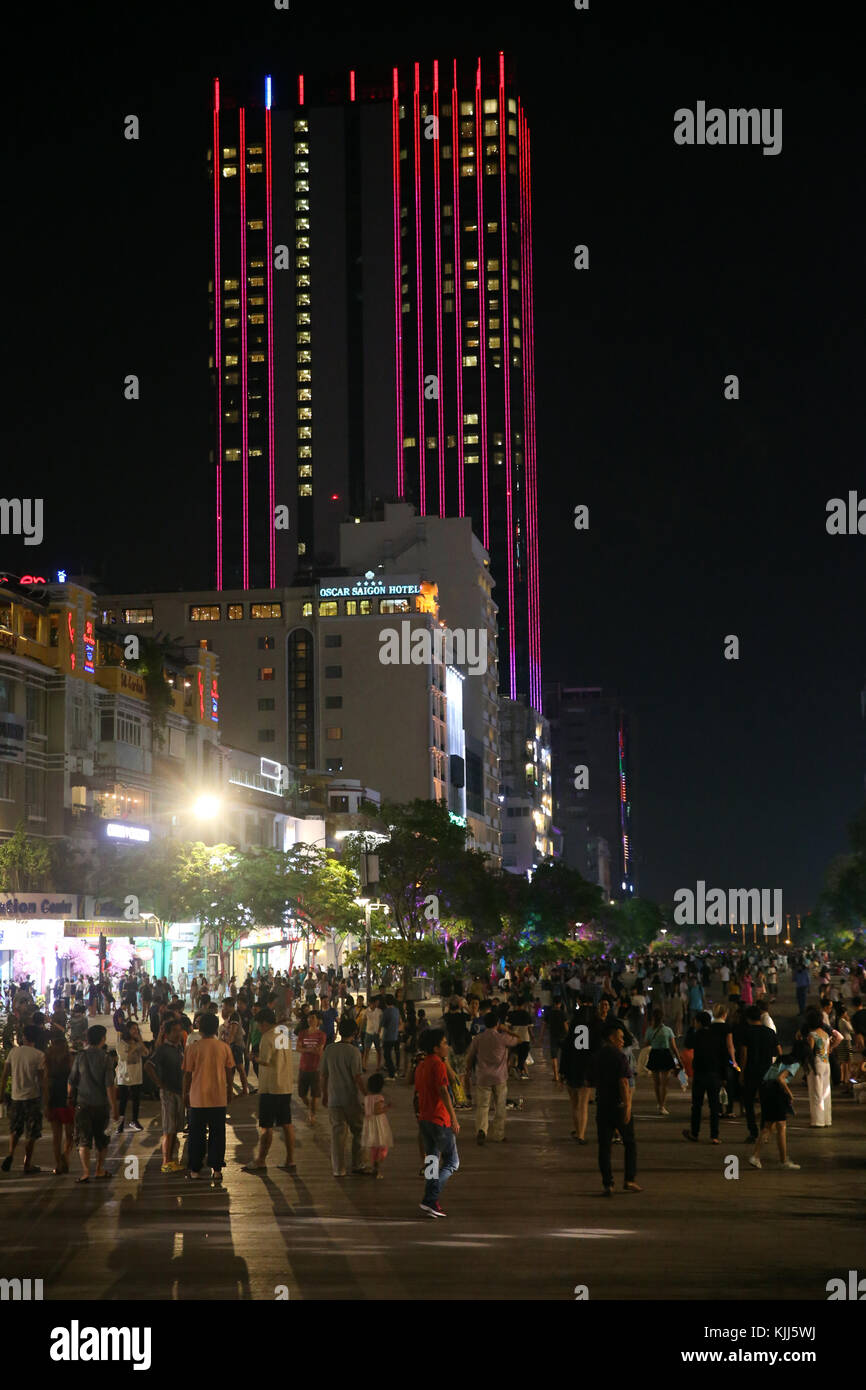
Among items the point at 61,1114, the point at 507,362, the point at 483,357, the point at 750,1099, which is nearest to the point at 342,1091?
the point at 61,1114

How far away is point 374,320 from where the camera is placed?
168 metres

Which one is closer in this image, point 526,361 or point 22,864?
point 22,864

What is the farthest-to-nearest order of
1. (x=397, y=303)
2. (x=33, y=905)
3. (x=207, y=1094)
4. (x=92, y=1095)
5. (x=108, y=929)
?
(x=397, y=303) < (x=108, y=929) < (x=33, y=905) < (x=92, y=1095) < (x=207, y=1094)

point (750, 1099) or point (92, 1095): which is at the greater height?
point (92, 1095)

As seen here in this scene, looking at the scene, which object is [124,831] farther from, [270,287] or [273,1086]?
[270,287]

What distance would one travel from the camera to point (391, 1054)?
1151 inches

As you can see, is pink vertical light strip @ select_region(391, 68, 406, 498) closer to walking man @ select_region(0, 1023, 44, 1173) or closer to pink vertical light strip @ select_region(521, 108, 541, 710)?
pink vertical light strip @ select_region(521, 108, 541, 710)

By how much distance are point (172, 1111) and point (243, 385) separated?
153118 mm

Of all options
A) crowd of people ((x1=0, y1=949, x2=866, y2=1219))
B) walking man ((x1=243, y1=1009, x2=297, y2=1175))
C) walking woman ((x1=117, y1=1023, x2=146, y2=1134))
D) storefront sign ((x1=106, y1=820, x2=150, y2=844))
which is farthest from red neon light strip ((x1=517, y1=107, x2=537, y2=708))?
walking man ((x1=243, y1=1009, x2=297, y2=1175))

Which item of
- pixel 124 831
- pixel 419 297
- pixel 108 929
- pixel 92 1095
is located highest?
pixel 419 297

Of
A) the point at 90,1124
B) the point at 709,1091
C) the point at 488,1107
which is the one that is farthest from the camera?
the point at 488,1107

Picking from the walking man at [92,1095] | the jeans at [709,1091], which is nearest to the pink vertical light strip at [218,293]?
the jeans at [709,1091]

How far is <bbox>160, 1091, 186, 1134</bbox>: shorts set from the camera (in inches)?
721
